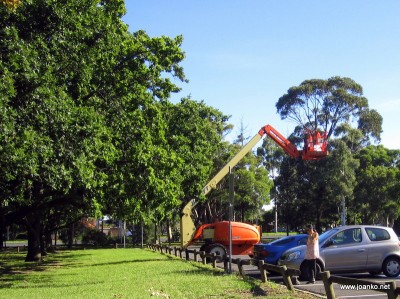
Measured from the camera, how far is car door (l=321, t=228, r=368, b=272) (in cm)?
1594

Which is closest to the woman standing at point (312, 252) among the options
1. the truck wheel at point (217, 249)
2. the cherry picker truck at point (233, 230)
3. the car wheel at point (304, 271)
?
the car wheel at point (304, 271)

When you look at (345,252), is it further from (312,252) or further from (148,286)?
(148,286)

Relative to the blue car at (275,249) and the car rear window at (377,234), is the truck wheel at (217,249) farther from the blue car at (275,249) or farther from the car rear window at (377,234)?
the car rear window at (377,234)

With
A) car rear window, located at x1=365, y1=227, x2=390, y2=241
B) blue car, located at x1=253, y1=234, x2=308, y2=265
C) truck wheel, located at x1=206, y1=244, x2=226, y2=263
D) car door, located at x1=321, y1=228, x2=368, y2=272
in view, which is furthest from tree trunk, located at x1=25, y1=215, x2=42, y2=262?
car rear window, located at x1=365, y1=227, x2=390, y2=241

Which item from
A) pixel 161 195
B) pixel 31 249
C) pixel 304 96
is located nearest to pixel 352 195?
pixel 304 96

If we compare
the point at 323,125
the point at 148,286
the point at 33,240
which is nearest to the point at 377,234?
the point at 148,286

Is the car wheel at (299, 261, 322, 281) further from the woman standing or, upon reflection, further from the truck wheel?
the truck wheel

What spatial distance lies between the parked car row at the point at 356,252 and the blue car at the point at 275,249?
2.64 meters

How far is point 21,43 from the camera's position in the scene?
1499cm

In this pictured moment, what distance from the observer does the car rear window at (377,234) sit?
16.7m

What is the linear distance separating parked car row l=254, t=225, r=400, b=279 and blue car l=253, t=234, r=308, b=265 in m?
2.64

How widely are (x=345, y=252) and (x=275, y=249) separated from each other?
12.2ft

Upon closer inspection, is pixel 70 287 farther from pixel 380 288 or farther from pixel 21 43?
pixel 380 288

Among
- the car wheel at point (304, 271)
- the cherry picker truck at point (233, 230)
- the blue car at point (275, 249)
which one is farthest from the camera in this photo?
the cherry picker truck at point (233, 230)
